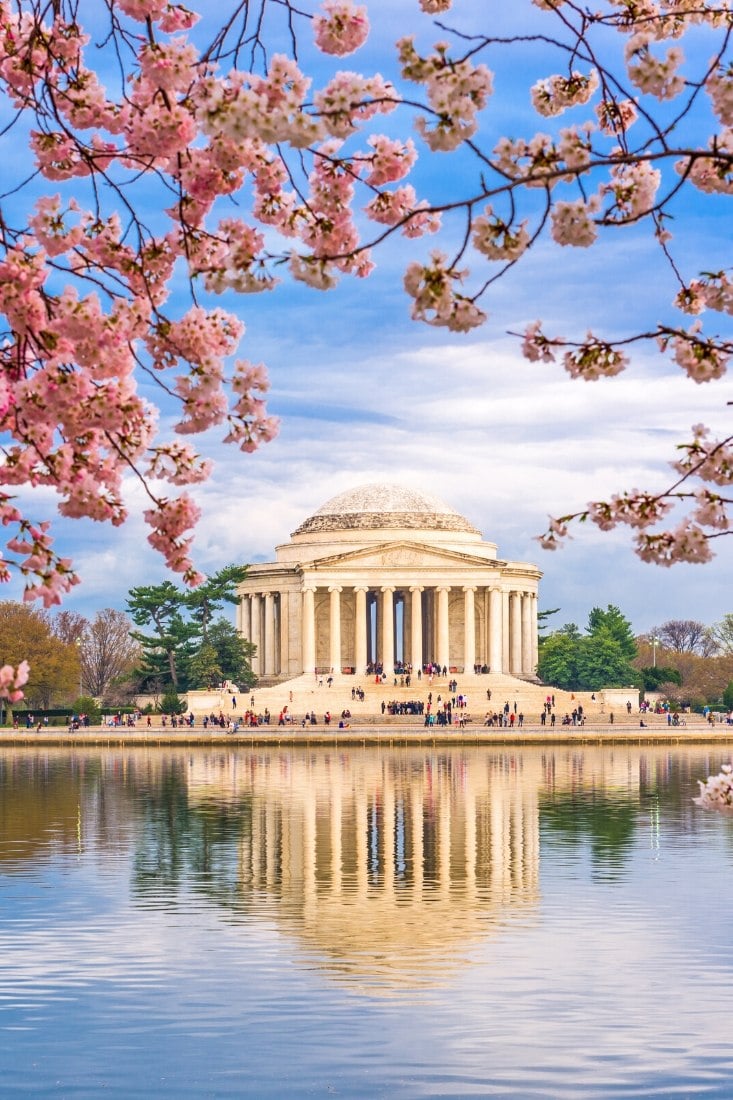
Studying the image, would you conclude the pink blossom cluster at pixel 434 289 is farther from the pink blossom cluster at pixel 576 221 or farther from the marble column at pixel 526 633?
the marble column at pixel 526 633

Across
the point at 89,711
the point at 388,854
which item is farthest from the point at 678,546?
the point at 89,711

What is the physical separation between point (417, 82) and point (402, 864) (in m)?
30.8

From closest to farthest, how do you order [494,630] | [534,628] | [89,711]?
[89,711] < [494,630] < [534,628]

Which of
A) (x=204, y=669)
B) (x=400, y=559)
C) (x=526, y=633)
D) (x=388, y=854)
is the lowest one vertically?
(x=388, y=854)

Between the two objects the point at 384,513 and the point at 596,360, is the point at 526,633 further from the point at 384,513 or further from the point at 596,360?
the point at 596,360

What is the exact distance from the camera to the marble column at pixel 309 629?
433ft

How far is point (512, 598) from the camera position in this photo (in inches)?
5512

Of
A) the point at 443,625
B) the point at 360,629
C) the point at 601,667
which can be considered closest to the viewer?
the point at 443,625

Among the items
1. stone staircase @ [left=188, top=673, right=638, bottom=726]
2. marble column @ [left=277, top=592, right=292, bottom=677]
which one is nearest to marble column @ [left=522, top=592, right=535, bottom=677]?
marble column @ [left=277, top=592, right=292, bottom=677]

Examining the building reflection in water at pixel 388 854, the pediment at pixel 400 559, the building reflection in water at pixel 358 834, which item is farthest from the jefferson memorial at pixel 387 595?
the building reflection in water at pixel 388 854

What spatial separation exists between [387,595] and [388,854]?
92206 millimetres

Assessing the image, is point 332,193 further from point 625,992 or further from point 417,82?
point 625,992

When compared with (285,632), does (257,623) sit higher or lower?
higher

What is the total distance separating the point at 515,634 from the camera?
139625mm
